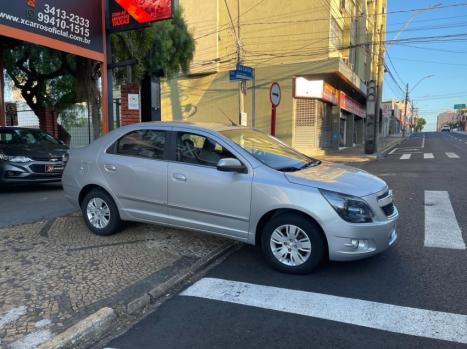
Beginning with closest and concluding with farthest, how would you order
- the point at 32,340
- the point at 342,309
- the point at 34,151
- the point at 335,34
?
the point at 32,340 < the point at 342,309 < the point at 34,151 < the point at 335,34

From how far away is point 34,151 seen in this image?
948 centimetres

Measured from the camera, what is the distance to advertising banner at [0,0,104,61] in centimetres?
853

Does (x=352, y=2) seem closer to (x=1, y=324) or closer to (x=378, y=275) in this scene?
(x=378, y=275)

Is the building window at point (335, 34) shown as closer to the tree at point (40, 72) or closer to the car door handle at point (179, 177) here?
the tree at point (40, 72)

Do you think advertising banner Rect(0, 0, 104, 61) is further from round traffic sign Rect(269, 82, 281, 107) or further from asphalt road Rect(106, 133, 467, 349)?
asphalt road Rect(106, 133, 467, 349)

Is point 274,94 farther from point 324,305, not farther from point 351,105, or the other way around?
point 351,105

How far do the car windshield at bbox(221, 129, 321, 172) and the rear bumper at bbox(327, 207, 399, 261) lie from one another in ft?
3.17

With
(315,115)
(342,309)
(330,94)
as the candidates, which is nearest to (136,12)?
(342,309)

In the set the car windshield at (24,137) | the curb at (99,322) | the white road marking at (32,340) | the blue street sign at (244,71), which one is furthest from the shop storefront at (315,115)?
the white road marking at (32,340)

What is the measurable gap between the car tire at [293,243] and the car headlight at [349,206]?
1.02 ft

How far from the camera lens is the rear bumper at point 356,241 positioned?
13.6 feet

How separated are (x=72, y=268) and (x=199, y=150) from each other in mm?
1949

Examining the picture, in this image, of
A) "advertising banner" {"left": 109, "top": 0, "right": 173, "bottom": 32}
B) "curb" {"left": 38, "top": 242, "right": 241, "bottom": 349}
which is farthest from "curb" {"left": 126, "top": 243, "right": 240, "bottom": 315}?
"advertising banner" {"left": 109, "top": 0, "right": 173, "bottom": 32}

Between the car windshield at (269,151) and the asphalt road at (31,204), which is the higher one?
the car windshield at (269,151)
